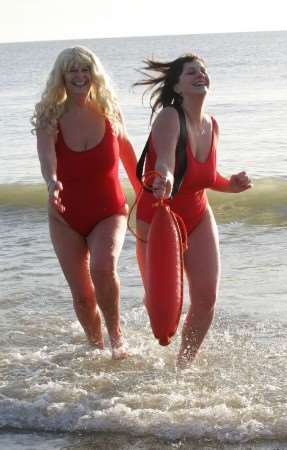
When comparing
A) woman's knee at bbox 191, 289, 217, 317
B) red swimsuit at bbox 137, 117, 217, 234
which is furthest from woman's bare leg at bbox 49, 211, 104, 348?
woman's knee at bbox 191, 289, 217, 317

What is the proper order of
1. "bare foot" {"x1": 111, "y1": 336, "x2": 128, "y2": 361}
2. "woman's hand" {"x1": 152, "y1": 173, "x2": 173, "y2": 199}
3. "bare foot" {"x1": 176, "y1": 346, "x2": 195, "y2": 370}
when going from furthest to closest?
"bare foot" {"x1": 111, "y1": 336, "x2": 128, "y2": 361} → "bare foot" {"x1": 176, "y1": 346, "x2": 195, "y2": 370} → "woman's hand" {"x1": 152, "y1": 173, "x2": 173, "y2": 199}

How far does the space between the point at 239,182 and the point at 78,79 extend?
3.85 ft

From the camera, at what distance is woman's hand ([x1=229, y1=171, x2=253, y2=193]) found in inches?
235

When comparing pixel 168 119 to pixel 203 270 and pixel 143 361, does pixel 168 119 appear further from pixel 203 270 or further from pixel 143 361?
pixel 143 361

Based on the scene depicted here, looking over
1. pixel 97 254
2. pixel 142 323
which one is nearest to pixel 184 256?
pixel 97 254

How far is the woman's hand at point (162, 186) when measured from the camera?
17.0ft

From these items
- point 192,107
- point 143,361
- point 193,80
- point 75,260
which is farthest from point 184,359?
point 193,80

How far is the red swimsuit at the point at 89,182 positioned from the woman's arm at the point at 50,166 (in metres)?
0.09

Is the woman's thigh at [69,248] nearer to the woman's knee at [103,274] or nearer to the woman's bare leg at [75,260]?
the woman's bare leg at [75,260]

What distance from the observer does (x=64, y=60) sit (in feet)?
19.2

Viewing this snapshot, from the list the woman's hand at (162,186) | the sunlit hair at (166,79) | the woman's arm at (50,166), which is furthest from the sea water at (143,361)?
the woman's hand at (162,186)

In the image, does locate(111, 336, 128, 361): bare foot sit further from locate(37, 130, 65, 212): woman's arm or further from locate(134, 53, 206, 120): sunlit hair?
locate(134, 53, 206, 120): sunlit hair

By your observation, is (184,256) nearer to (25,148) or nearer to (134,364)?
(134,364)

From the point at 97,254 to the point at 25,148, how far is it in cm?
1373
